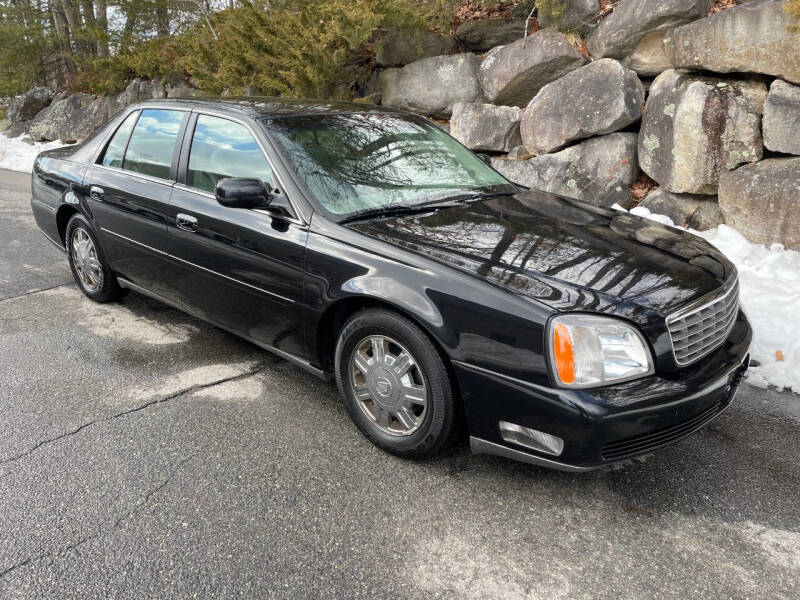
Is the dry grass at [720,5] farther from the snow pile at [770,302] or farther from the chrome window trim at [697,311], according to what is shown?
the chrome window trim at [697,311]

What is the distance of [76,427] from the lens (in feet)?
10.4

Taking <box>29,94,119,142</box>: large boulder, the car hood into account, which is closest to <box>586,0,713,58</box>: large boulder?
the car hood

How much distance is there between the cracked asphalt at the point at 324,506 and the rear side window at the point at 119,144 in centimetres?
154

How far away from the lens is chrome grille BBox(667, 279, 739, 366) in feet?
8.25

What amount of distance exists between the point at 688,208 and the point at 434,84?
13.2ft

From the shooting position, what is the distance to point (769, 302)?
451 centimetres

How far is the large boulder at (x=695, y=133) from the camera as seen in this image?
5910mm

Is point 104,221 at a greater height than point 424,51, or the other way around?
point 424,51

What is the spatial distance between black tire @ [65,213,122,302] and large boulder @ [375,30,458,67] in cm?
557

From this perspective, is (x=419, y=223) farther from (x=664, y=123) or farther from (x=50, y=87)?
(x=50, y=87)

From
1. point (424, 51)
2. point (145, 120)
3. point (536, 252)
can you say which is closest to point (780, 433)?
point (536, 252)

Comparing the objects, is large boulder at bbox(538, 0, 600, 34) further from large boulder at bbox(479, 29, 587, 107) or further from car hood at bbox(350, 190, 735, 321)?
car hood at bbox(350, 190, 735, 321)

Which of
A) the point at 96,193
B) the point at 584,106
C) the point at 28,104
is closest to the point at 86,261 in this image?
the point at 96,193

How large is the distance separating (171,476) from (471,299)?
150 cm
